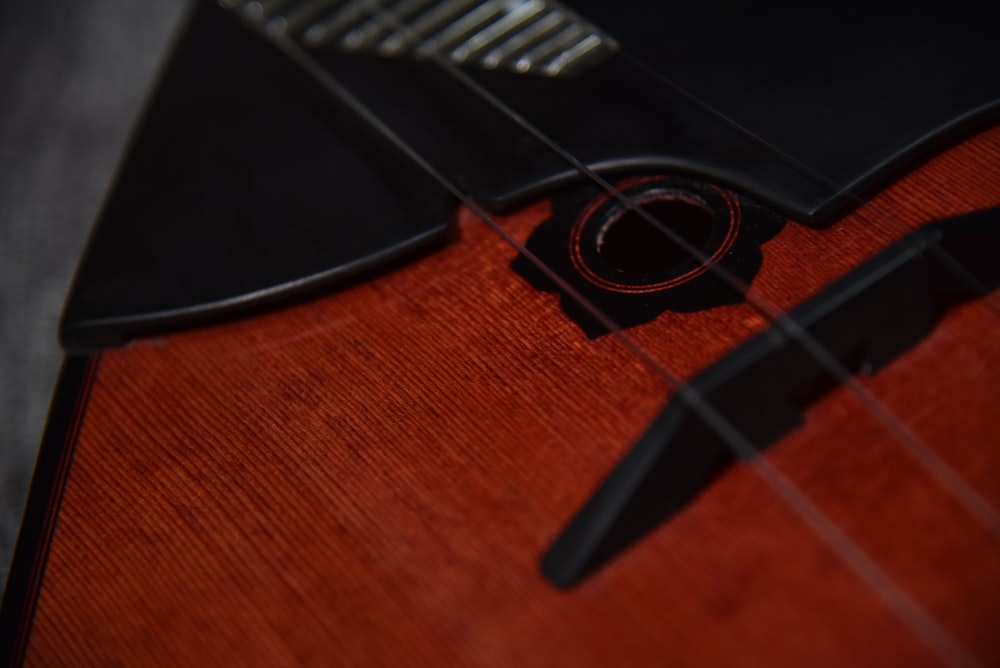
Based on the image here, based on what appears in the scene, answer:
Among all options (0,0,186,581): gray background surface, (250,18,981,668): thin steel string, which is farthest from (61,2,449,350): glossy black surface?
(0,0,186,581): gray background surface

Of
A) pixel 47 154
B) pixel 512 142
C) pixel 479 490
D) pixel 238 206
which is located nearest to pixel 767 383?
pixel 479 490

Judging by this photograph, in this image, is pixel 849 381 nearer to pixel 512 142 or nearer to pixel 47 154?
pixel 512 142

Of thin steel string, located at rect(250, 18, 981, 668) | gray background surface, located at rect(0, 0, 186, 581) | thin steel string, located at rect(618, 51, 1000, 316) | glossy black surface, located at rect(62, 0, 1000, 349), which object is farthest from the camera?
gray background surface, located at rect(0, 0, 186, 581)

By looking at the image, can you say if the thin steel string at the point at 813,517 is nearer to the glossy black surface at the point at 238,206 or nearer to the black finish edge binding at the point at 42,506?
the glossy black surface at the point at 238,206

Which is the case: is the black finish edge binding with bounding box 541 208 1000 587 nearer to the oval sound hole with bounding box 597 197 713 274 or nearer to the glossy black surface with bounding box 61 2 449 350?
the oval sound hole with bounding box 597 197 713 274

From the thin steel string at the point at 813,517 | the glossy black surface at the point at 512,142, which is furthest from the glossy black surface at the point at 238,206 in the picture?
the thin steel string at the point at 813,517
